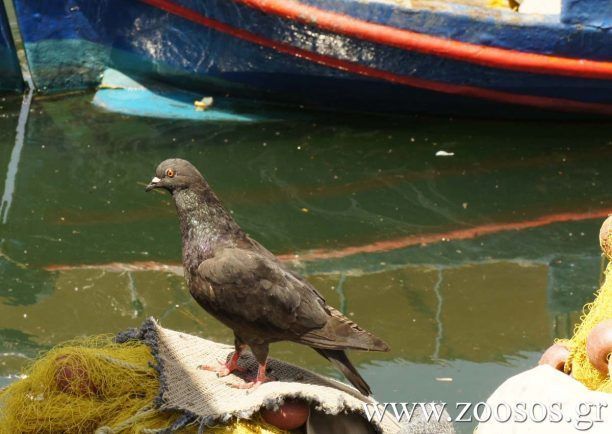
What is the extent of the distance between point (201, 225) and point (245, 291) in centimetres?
37

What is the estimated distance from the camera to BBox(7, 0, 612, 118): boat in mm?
8555

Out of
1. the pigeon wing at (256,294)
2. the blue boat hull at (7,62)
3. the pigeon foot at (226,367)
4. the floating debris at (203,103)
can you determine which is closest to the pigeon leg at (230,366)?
the pigeon foot at (226,367)

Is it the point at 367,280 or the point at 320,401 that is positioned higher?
the point at 320,401

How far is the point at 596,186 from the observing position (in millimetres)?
7895

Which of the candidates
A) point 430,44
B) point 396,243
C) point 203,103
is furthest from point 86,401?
point 203,103

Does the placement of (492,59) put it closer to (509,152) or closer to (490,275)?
(509,152)

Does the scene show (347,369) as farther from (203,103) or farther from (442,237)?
(203,103)

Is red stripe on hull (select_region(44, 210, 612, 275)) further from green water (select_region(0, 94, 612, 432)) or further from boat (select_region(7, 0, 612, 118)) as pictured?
boat (select_region(7, 0, 612, 118))

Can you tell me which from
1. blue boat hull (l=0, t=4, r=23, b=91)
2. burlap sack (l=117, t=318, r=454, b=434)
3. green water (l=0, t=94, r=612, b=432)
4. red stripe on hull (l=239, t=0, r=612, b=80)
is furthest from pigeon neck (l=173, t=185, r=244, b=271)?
blue boat hull (l=0, t=4, r=23, b=91)

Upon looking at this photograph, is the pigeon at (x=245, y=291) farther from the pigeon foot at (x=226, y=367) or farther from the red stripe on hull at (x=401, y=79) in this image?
the red stripe on hull at (x=401, y=79)

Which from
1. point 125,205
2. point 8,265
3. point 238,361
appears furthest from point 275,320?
point 125,205

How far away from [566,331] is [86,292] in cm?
279

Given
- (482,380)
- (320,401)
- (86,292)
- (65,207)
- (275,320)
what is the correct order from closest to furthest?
1. (320,401)
2. (275,320)
3. (482,380)
4. (86,292)
5. (65,207)

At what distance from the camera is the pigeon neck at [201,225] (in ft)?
14.7
